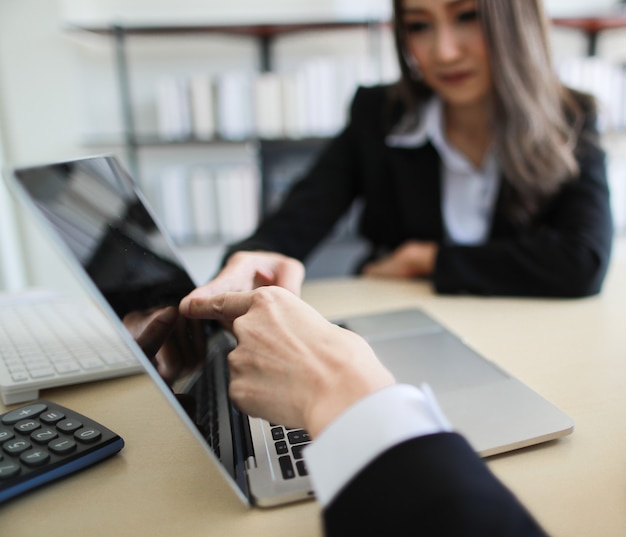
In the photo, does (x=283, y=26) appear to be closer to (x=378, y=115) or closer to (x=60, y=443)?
(x=378, y=115)

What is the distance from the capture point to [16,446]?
43 cm

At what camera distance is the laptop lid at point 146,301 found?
0.36 m

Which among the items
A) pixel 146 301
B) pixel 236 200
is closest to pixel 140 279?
pixel 146 301

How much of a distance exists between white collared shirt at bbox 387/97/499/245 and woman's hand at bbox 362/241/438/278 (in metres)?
0.18

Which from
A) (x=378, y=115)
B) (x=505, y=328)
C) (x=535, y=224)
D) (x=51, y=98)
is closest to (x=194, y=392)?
(x=505, y=328)

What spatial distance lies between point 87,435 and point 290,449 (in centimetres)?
18

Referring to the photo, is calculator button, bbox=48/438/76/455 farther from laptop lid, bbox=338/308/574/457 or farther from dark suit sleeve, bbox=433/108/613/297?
dark suit sleeve, bbox=433/108/613/297

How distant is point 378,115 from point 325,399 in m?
1.05

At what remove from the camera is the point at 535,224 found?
1.11m

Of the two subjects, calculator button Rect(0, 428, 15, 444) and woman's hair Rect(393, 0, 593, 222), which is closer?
calculator button Rect(0, 428, 15, 444)

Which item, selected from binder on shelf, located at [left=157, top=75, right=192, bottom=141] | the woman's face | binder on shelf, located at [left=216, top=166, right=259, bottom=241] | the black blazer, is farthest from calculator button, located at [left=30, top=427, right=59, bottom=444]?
binder on shelf, located at [left=157, top=75, right=192, bottom=141]

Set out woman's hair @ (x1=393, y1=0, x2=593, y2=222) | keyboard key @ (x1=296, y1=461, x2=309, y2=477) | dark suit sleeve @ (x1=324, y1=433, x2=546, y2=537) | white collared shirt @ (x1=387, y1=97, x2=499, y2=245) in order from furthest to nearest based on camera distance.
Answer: white collared shirt @ (x1=387, y1=97, x2=499, y2=245)
woman's hair @ (x1=393, y1=0, x2=593, y2=222)
keyboard key @ (x1=296, y1=461, x2=309, y2=477)
dark suit sleeve @ (x1=324, y1=433, x2=546, y2=537)

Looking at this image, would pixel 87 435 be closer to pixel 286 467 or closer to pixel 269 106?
pixel 286 467

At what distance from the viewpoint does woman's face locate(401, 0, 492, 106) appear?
101 centimetres
